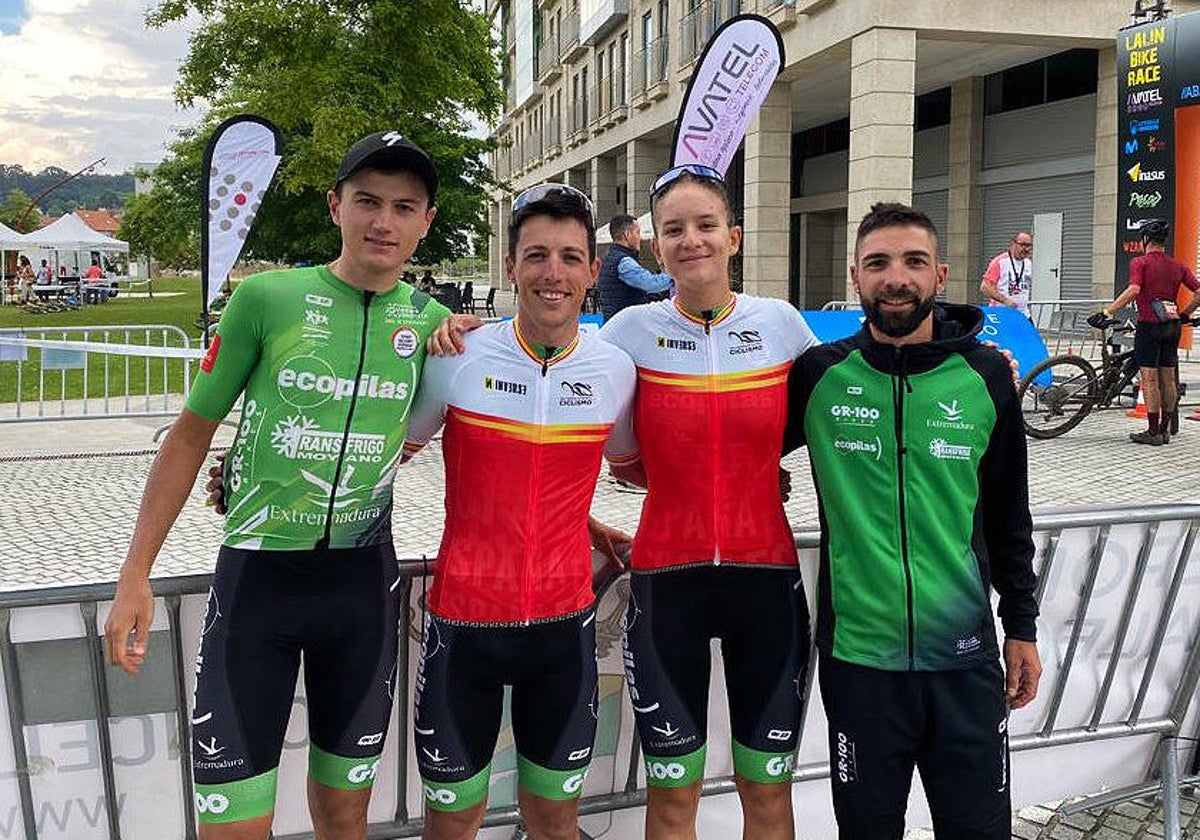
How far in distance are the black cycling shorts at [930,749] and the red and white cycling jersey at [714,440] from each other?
0.46 metres

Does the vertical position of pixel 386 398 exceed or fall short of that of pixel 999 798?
it exceeds it

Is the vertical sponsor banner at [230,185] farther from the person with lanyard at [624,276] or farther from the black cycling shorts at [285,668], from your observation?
the black cycling shorts at [285,668]

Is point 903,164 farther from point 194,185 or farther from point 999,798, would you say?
point 194,185

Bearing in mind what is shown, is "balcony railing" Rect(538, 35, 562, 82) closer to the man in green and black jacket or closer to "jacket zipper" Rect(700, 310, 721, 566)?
"jacket zipper" Rect(700, 310, 721, 566)

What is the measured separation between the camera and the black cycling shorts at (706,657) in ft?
9.21

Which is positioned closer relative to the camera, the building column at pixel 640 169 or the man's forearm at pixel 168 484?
the man's forearm at pixel 168 484

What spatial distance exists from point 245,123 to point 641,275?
5218mm

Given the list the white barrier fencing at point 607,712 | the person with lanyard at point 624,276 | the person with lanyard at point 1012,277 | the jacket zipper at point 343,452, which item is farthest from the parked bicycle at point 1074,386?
the jacket zipper at point 343,452

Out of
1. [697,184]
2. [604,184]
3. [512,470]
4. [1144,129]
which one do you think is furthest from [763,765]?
[604,184]

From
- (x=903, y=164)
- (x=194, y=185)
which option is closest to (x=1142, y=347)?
(x=903, y=164)

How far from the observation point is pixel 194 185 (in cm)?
3909

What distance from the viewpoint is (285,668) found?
8.33 feet

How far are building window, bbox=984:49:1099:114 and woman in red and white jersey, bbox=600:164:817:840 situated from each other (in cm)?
2176

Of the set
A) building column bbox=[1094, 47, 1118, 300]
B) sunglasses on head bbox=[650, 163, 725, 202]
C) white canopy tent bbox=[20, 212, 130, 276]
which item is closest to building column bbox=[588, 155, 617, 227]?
white canopy tent bbox=[20, 212, 130, 276]
